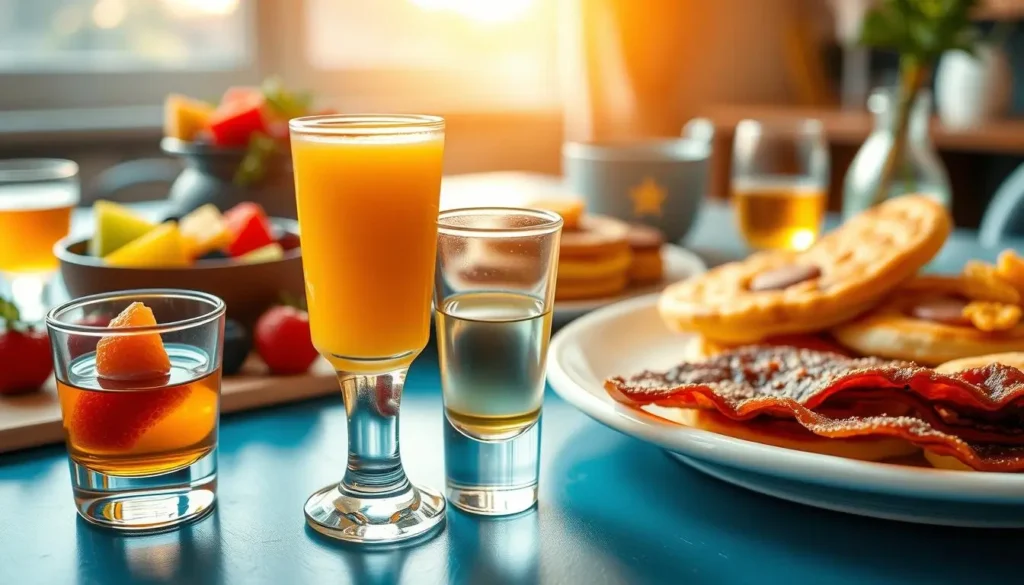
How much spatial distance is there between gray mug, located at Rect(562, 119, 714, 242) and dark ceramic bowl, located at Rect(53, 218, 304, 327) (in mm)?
756

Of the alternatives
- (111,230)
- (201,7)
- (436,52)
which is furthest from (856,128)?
(111,230)

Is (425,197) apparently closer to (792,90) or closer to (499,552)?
(499,552)

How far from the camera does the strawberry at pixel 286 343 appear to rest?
117 cm

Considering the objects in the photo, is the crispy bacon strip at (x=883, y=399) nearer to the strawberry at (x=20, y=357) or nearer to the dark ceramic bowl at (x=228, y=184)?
the strawberry at (x=20, y=357)

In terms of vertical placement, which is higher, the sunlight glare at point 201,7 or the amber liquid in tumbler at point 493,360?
the sunlight glare at point 201,7

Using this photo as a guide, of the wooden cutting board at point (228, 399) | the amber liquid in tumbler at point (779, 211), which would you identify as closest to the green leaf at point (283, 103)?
the wooden cutting board at point (228, 399)

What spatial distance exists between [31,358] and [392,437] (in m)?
0.48

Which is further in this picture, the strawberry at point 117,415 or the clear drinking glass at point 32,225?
the clear drinking glass at point 32,225

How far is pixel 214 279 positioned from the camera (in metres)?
1.22

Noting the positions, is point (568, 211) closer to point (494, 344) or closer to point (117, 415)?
point (494, 344)

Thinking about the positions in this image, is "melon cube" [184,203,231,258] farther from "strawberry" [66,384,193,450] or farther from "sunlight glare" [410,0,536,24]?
"sunlight glare" [410,0,536,24]

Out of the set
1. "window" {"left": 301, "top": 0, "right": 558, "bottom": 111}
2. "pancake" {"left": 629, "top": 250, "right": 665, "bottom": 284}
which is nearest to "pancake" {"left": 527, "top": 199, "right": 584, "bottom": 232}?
"pancake" {"left": 629, "top": 250, "right": 665, "bottom": 284}

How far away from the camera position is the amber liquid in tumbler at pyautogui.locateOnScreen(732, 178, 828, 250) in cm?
183

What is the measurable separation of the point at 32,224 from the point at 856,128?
11.9 feet
